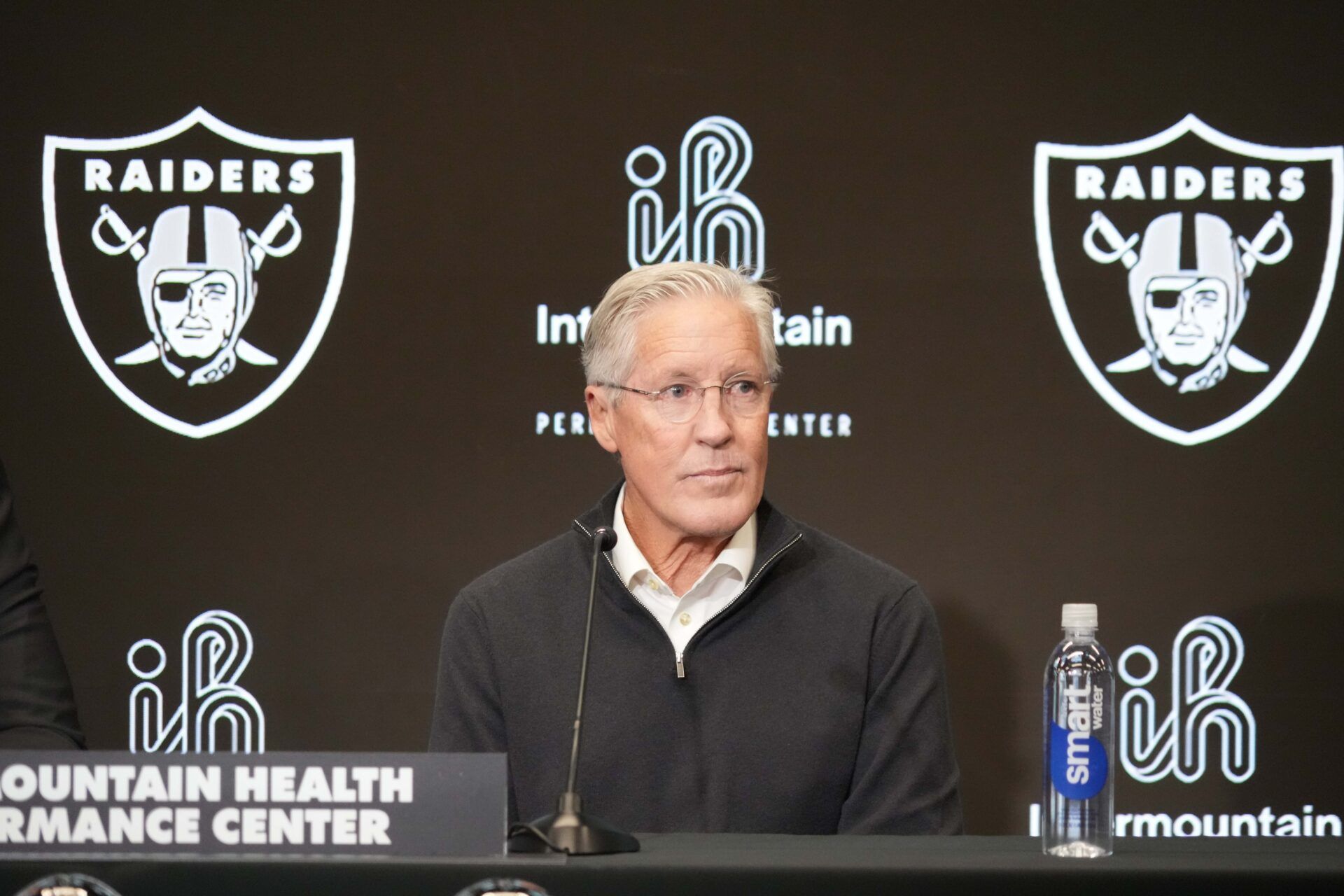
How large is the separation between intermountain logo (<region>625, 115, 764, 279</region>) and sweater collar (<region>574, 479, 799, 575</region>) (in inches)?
32.5

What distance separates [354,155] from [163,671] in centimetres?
116

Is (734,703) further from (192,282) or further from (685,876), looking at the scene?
(192,282)

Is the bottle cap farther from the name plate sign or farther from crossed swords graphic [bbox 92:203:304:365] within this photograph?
crossed swords graphic [bbox 92:203:304:365]

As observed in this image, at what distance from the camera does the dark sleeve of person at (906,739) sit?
1967mm

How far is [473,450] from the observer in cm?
299

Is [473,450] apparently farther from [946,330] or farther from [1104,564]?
[1104,564]

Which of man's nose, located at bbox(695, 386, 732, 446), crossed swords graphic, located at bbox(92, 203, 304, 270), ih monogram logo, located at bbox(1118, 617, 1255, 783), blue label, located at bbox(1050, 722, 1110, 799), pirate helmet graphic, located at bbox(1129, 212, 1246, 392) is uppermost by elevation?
crossed swords graphic, located at bbox(92, 203, 304, 270)

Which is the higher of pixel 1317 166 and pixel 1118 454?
pixel 1317 166

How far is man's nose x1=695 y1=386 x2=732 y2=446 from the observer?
2104mm

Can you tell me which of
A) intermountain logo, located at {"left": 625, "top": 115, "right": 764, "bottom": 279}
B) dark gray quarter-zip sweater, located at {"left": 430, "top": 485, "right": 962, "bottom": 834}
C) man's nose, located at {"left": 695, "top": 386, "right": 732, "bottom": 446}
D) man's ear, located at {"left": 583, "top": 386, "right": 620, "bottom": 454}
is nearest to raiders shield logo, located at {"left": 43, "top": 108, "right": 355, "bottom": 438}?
intermountain logo, located at {"left": 625, "top": 115, "right": 764, "bottom": 279}

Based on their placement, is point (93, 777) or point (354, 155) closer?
point (93, 777)

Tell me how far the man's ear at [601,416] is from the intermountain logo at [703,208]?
729 millimetres

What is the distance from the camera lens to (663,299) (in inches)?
85.3

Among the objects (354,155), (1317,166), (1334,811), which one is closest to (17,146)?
(354,155)
